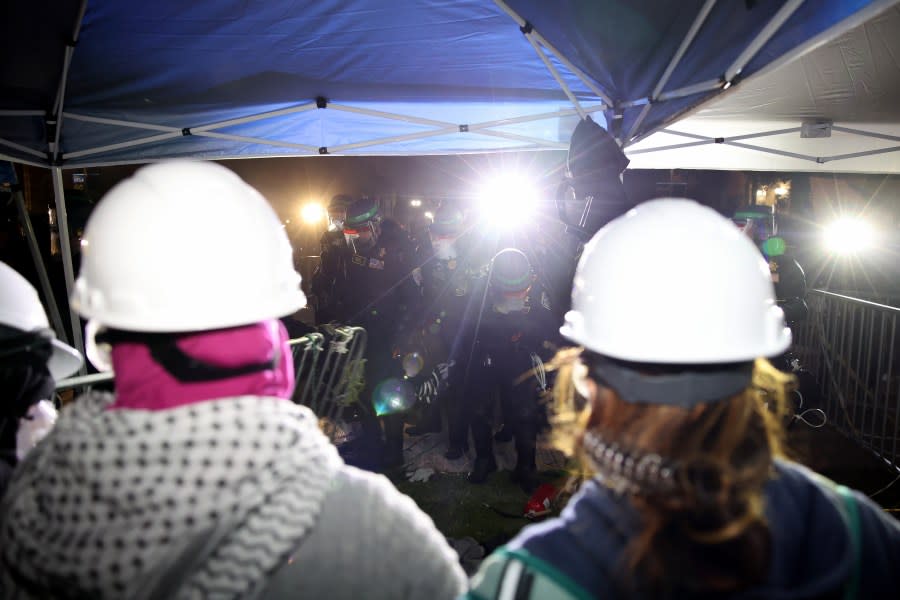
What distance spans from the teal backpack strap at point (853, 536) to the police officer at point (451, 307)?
4.24m

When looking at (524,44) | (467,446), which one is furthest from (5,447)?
(467,446)

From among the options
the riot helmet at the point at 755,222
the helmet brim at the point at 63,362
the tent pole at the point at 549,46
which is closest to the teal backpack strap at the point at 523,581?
the helmet brim at the point at 63,362

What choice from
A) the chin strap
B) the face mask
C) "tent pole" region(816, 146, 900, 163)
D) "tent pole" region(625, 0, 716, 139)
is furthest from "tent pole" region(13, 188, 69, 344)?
"tent pole" region(816, 146, 900, 163)

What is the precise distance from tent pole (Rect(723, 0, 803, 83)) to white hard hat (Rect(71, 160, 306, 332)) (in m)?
2.32

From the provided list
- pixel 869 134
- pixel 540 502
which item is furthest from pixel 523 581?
pixel 869 134

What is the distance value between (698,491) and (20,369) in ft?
7.08

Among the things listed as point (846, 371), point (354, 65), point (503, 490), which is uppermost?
point (354, 65)

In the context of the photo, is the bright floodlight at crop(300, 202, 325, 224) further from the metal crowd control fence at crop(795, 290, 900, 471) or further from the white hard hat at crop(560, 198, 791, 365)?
the white hard hat at crop(560, 198, 791, 365)

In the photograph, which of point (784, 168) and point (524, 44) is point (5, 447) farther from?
point (784, 168)

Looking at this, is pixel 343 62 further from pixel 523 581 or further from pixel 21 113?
pixel 523 581

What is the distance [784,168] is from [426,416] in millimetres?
5680

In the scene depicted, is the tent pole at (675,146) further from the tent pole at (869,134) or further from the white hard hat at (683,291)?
the white hard hat at (683,291)

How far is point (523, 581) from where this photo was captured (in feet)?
3.13

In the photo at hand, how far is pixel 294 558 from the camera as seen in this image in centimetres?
110
